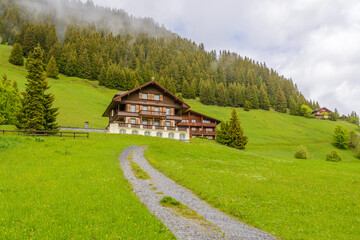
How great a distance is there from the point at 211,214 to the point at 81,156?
16161 millimetres

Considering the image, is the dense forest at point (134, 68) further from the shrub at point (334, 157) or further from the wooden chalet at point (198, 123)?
the shrub at point (334, 157)

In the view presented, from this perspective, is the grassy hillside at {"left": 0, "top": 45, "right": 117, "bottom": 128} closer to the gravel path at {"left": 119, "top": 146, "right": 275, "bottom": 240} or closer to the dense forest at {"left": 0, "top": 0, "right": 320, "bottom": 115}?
the dense forest at {"left": 0, "top": 0, "right": 320, "bottom": 115}

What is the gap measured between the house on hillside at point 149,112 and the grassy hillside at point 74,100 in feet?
49.4

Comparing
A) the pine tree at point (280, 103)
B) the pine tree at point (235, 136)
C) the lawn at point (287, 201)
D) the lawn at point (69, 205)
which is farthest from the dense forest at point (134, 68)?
the lawn at point (287, 201)

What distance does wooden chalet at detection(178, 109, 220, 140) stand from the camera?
80.8 metres

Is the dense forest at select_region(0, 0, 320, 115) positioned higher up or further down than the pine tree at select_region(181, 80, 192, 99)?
higher up

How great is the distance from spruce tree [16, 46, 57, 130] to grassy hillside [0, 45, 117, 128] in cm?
2426

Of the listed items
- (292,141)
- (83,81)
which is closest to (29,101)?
(292,141)

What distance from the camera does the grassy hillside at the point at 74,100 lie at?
2716 inches

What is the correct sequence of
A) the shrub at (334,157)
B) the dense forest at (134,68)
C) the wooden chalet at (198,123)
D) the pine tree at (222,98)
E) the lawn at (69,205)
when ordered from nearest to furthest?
the lawn at (69,205)
the shrub at (334,157)
the wooden chalet at (198,123)
the dense forest at (134,68)
the pine tree at (222,98)

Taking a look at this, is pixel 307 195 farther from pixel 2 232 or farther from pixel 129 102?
pixel 129 102

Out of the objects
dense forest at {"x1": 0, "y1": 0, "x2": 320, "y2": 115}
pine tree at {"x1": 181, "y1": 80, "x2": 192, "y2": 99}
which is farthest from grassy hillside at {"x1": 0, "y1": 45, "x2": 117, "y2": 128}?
pine tree at {"x1": 181, "y1": 80, "x2": 192, "y2": 99}

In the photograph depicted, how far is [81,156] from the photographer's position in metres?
22.1

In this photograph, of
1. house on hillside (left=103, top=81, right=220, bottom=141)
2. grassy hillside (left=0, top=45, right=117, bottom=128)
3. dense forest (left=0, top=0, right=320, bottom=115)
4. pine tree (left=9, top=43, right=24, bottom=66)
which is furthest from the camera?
dense forest (left=0, top=0, right=320, bottom=115)
